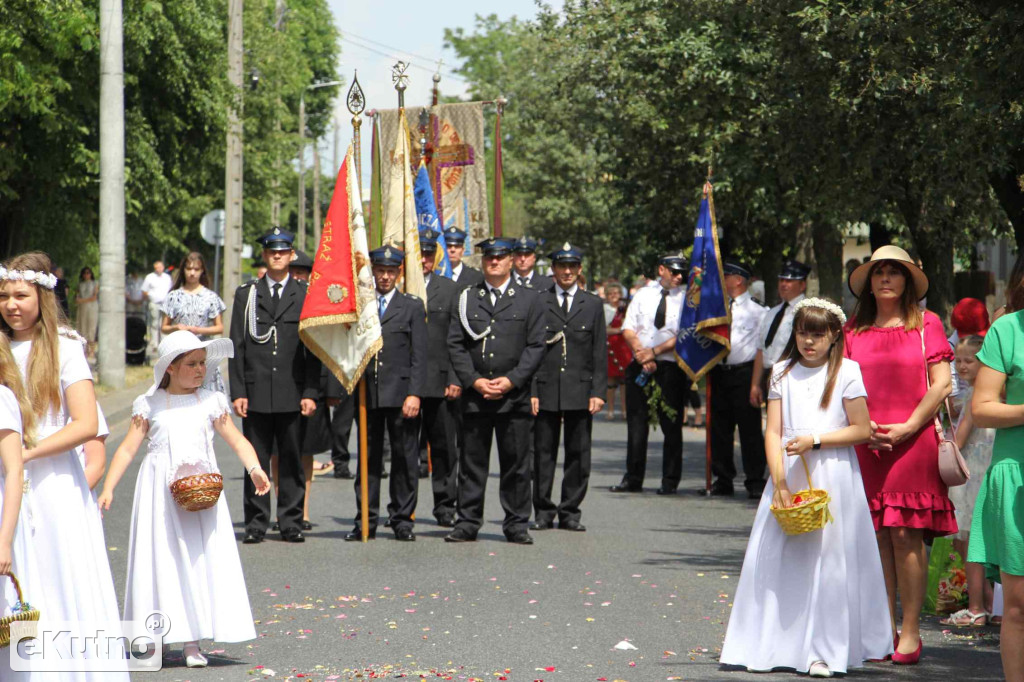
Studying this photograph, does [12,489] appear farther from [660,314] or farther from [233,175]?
[233,175]

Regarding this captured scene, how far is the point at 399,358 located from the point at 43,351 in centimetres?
565

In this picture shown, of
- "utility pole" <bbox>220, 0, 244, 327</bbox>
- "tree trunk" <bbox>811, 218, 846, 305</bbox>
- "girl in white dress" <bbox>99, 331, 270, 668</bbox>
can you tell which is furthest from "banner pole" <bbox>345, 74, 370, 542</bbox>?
"utility pole" <bbox>220, 0, 244, 327</bbox>

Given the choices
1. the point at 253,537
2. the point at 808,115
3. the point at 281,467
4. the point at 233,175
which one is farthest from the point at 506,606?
the point at 233,175

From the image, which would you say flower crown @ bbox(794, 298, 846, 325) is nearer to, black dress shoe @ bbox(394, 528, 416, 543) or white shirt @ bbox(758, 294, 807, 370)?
black dress shoe @ bbox(394, 528, 416, 543)

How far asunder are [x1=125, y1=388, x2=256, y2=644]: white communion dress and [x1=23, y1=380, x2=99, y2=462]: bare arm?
1.46m

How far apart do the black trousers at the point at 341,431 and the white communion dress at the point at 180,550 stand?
7283 mm

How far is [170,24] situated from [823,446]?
1965 centimetres

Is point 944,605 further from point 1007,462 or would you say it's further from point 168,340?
point 168,340

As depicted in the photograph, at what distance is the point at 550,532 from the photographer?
1156 centimetres

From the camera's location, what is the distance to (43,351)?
563cm

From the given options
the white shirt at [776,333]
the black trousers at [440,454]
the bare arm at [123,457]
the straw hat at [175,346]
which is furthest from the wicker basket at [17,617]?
the white shirt at [776,333]

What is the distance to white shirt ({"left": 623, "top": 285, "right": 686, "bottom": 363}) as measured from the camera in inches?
559

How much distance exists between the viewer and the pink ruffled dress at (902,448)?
7246mm

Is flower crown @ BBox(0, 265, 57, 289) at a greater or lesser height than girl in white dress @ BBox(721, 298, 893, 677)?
greater
